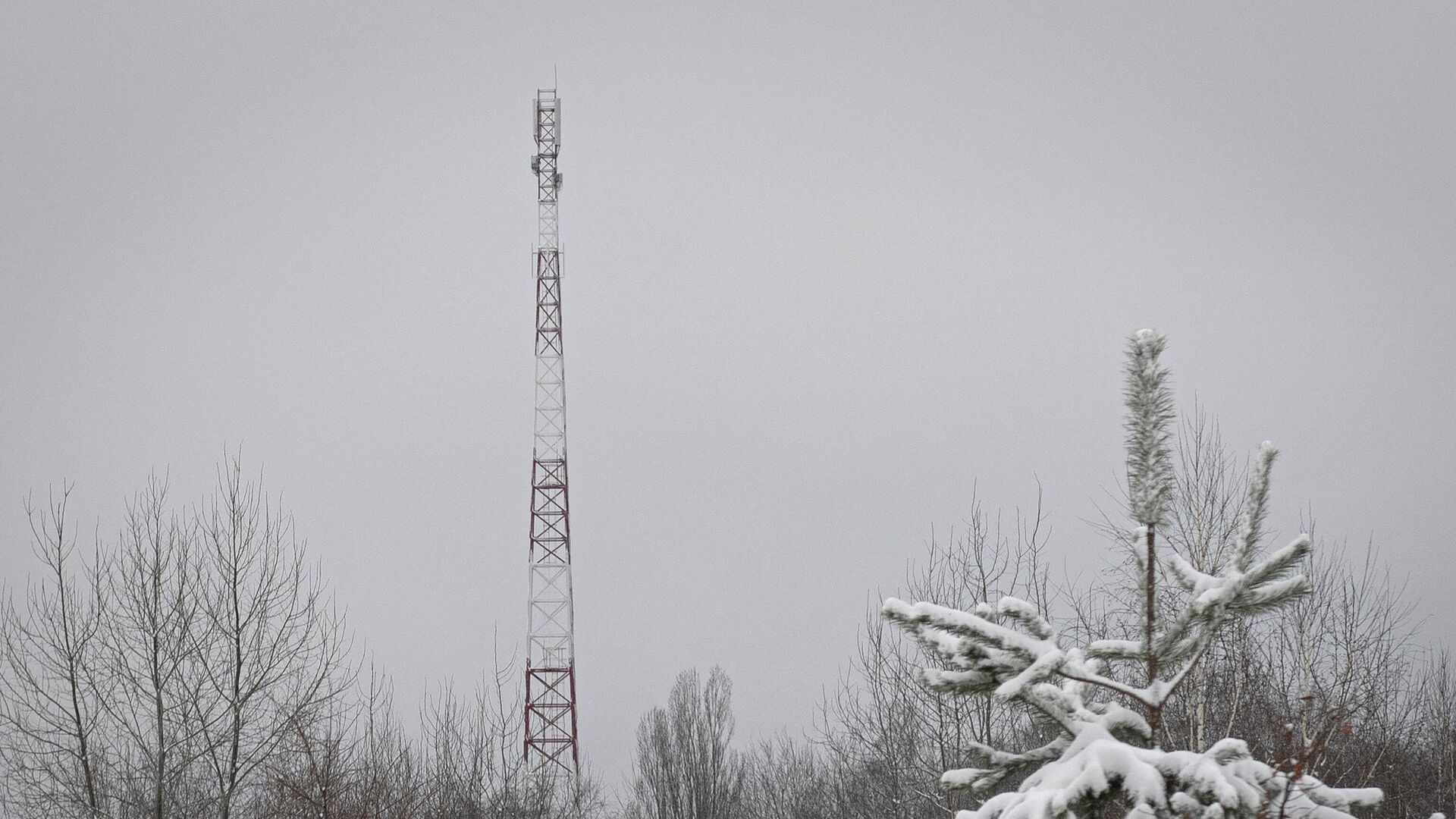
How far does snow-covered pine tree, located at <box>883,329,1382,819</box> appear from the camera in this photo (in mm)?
2688

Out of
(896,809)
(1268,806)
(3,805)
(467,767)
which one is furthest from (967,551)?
(3,805)

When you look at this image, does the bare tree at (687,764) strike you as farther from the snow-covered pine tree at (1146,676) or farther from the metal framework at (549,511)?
the snow-covered pine tree at (1146,676)

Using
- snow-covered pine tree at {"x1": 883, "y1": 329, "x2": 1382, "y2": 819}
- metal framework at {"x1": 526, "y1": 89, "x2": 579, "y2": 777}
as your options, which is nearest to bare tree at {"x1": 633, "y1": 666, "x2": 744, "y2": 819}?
→ metal framework at {"x1": 526, "y1": 89, "x2": 579, "y2": 777}

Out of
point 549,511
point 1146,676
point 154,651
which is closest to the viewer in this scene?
point 1146,676

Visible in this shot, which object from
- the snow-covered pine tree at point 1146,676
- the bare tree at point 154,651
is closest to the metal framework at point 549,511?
the bare tree at point 154,651

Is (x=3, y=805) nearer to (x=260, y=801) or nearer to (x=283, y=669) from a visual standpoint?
(x=283, y=669)

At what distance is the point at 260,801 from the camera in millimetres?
18562

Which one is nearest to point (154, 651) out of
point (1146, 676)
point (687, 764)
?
point (1146, 676)

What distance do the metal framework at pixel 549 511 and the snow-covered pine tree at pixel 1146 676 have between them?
15.6 meters

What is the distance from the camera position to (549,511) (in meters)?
22.3

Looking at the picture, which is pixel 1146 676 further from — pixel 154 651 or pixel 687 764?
pixel 687 764

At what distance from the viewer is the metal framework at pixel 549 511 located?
20.5m

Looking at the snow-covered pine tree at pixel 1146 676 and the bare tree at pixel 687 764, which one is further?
the bare tree at pixel 687 764

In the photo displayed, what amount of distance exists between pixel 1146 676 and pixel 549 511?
19.8 metres
